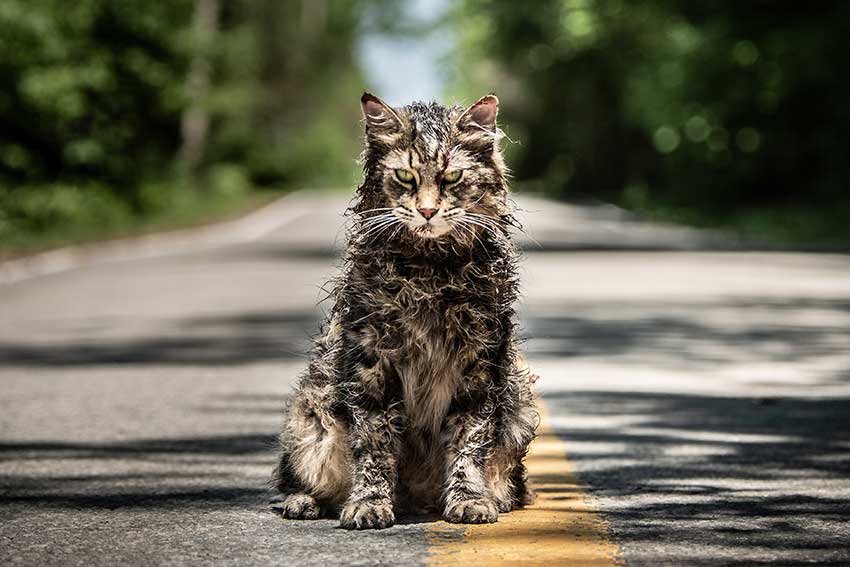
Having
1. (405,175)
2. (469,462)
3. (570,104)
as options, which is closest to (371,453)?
(469,462)

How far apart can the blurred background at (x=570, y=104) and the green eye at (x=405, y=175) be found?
13.7 meters

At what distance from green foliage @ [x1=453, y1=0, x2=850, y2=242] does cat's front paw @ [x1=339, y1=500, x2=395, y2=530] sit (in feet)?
84.7

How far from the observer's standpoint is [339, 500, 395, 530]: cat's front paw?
5324 millimetres

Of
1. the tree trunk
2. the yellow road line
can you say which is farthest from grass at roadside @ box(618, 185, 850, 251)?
the yellow road line

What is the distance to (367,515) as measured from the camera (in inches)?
209

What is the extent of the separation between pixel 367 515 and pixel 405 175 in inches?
45.2

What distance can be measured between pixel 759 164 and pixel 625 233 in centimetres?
792

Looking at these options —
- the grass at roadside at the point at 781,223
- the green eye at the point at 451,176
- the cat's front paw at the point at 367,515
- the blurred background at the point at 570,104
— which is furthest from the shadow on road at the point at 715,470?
the grass at roadside at the point at 781,223

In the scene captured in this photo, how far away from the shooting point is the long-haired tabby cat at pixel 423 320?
523 cm

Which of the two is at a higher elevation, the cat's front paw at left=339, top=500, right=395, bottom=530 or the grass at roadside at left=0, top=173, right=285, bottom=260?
the grass at roadside at left=0, top=173, right=285, bottom=260

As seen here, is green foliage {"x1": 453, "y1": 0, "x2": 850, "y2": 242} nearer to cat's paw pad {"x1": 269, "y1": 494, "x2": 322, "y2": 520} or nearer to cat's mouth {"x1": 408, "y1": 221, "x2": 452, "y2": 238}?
cat's paw pad {"x1": 269, "y1": 494, "x2": 322, "y2": 520}

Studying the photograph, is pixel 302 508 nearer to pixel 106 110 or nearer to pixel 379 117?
pixel 379 117

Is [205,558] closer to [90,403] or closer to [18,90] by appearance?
[90,403]

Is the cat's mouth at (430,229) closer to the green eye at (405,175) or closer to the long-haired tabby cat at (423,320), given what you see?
the long-haired tabby cat at (423,320)
